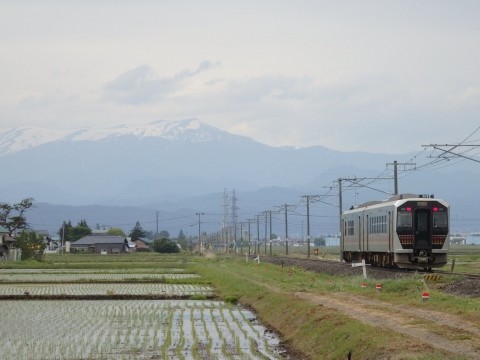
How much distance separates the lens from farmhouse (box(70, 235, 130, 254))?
134 m

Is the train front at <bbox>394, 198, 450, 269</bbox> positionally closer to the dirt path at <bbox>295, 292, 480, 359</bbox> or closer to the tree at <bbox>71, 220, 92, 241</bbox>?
the dirt path at <bbox>295, 292, 480, 359</bbox>

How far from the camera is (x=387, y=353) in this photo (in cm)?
1295

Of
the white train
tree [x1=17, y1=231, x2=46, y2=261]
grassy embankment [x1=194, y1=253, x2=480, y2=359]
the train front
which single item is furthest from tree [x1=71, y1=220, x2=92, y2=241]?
grassy embankment [x1=194, y1=253, x2=480, y2=359]

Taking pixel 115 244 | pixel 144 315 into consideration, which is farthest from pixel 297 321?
pixel 115 244

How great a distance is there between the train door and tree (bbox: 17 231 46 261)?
4852cm

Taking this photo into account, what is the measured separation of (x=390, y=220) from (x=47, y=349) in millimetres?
19816

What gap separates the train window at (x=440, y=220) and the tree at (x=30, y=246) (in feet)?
160

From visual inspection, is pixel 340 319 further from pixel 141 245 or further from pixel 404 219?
pixel 141 245

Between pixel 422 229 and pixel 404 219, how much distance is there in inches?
30.0

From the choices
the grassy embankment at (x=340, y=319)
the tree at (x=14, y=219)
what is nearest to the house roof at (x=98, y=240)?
the tree at (x=14, y=219)

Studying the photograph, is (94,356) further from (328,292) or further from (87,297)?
(87,297)

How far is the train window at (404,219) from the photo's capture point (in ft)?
112

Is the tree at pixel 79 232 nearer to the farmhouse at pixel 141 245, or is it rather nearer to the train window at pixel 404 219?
the farmhouse at pixel 141 245

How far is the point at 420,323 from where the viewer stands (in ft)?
53.8
